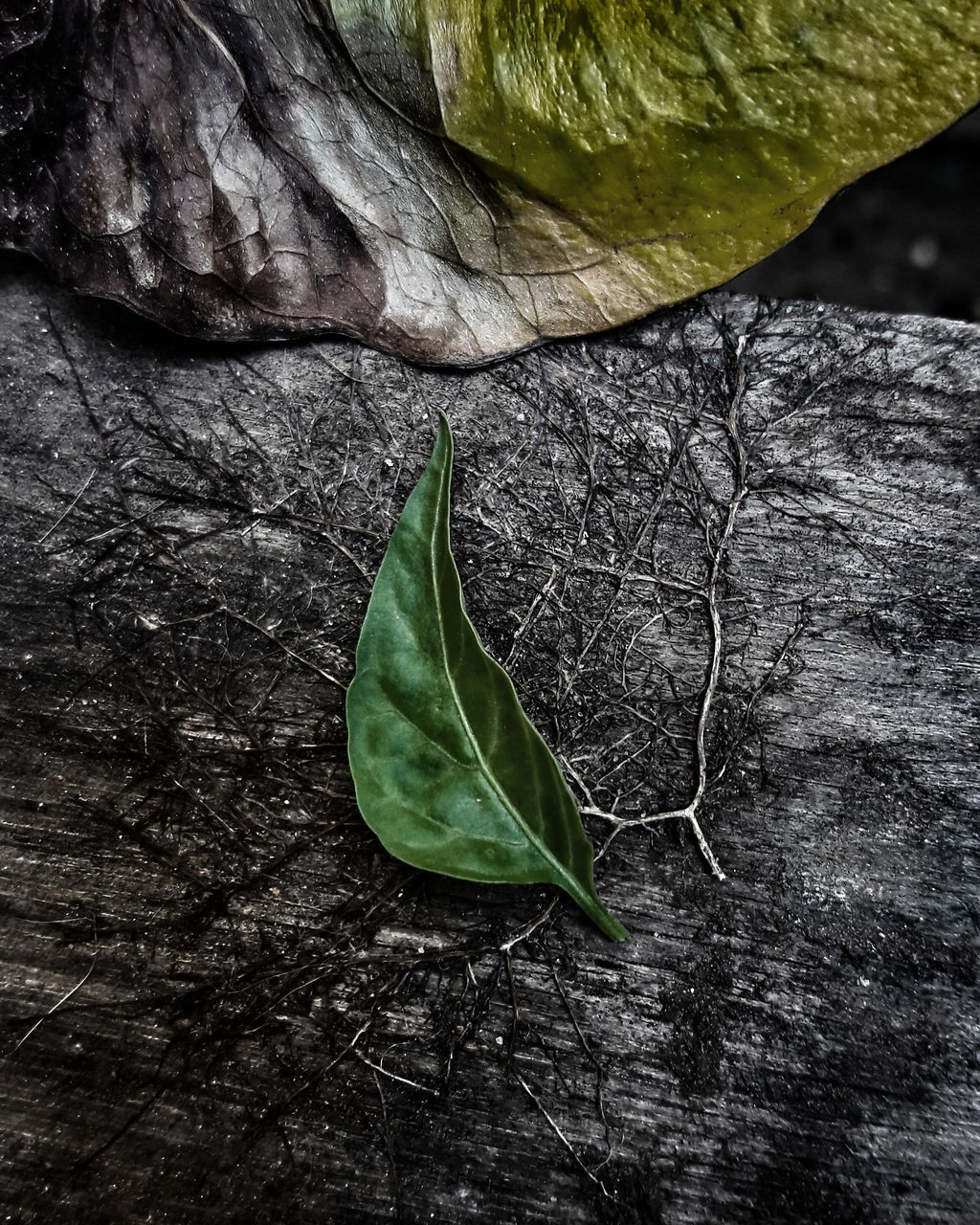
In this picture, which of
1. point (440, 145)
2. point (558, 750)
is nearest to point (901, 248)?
point (440, 145)

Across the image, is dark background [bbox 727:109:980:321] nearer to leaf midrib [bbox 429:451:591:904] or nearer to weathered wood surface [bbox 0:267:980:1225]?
weathered wood surface [bbox 0:267:980:1225]

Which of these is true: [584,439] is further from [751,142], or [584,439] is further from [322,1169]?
[322,1169]

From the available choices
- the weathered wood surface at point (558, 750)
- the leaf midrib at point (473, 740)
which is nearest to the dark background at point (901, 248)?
the weathered wood surface at point (558, 750)

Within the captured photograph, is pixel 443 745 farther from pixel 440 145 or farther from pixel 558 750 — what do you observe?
pixel 440 145

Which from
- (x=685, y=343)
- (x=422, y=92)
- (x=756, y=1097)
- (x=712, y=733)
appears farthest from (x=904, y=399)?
(x=756, y=1097)

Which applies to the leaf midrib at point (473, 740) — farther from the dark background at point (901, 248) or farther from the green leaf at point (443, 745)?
the dark background at point (901, 248)

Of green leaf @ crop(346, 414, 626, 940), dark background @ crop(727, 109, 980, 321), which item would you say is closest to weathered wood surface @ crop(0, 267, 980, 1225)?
green leaf @ crop(346, 414, 626, 940)

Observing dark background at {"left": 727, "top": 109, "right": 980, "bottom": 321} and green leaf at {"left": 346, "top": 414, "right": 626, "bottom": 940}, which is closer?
green leaf at {"left": 346, "top": 414, "right": 626, "bottom": 940}
